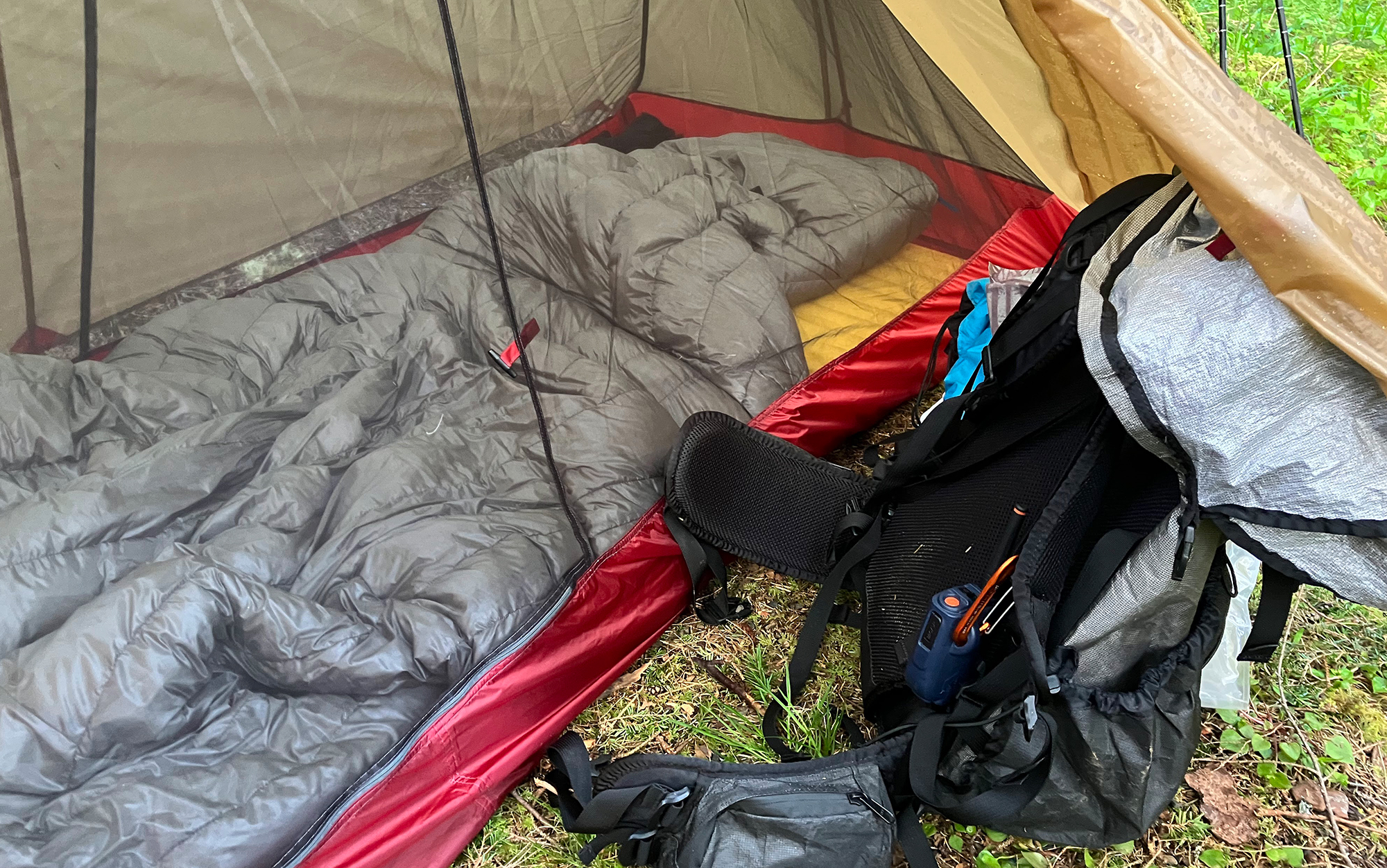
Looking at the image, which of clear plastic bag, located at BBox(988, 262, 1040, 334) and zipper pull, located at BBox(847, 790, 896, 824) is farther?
clear plastic bag, located at BBox(988, 262, 1040, 334)

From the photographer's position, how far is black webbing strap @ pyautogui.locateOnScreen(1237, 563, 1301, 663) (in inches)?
42.4

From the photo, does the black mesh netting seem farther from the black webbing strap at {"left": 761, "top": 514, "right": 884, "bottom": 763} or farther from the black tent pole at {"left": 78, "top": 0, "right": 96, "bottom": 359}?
the black tent pole at {"left": 78, "top": 0, "right": 96, "bottom": 359}

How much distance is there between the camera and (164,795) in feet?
3.61

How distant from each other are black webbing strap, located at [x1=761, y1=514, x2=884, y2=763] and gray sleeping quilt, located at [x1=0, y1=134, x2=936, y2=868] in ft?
1.12

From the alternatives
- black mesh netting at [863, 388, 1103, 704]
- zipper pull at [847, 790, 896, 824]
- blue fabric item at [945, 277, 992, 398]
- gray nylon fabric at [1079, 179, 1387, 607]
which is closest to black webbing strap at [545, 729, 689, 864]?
zipper pull at [847, 790, 896, 824]

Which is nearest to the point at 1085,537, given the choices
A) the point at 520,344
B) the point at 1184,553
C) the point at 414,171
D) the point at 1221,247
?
the point at 1184,553

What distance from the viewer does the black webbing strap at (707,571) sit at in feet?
5.15

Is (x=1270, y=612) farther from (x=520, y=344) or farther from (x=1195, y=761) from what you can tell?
(x=520, y=344)

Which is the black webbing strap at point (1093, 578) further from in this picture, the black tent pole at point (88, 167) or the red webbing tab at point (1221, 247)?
the black tent pole at point (88, 167)

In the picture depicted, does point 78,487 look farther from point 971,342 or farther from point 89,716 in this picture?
point 971,342

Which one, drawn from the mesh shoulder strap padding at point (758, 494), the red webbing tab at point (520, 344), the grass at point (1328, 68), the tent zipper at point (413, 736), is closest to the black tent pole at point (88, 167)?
the red webbing tab at point (520, 344)

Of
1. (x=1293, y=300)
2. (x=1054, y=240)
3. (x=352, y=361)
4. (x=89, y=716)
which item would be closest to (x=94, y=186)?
(x=352, y=361)

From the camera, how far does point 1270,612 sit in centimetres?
109

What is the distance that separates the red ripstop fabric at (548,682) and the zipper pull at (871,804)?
0.47m
